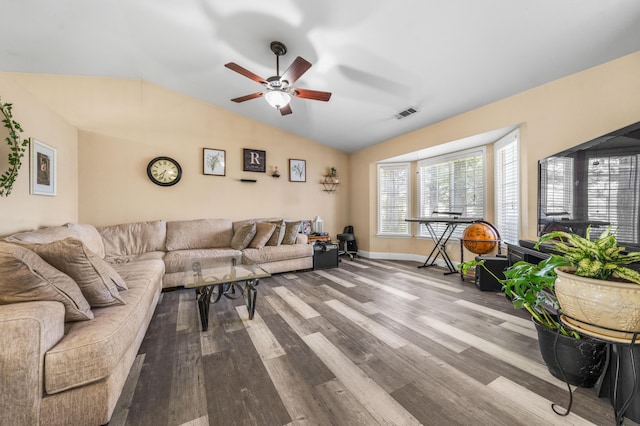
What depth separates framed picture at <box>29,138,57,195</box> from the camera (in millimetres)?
2695

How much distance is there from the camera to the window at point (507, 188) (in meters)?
3.19

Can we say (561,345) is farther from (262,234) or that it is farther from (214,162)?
(214,162)

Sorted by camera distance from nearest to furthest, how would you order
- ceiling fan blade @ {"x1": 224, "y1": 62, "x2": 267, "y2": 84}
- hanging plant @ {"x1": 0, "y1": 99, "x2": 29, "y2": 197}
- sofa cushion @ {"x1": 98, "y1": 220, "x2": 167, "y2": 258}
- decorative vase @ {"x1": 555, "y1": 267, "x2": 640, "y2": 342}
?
decorative vase @ {"x1": 555, "y1": 267, "x2": 640, "y2": 342}, ceiling fan blade @ {"x1": 224, "y1": 62, "x2": 267, "y2": 84}, hanging plant @ {"x1": 0, "y1": 99, "x2": 29, "y2": 197}, sofa cushion @ {"x1": 98, "y1": 220, "x2": 167, "y2": 258}

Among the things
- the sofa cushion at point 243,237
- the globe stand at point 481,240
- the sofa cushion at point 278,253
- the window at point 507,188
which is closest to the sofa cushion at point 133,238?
the sofa cushion at point 243,237

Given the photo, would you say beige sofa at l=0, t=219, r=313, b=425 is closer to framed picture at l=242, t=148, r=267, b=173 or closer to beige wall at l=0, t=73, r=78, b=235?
beige wall at l=0, t=73, r=78, b=235

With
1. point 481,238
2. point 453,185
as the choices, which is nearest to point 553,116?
point 481,238

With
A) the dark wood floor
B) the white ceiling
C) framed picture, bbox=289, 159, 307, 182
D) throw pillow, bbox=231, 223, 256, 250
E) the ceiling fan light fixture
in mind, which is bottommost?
the dark wood floor

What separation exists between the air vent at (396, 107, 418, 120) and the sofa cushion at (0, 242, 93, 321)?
4008 mm

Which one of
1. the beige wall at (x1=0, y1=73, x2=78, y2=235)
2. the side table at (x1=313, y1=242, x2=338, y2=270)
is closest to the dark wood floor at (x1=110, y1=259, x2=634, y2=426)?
the side table at (x1=313, y1=242, x2=338, y2=270)

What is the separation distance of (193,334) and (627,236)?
127 inches

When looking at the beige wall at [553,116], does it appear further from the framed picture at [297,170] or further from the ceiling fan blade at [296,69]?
the ceiling fan blade at [296,69]

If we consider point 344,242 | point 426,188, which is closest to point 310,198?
point 344,242

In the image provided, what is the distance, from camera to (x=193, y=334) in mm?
2096

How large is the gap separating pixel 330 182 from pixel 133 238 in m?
3.76
